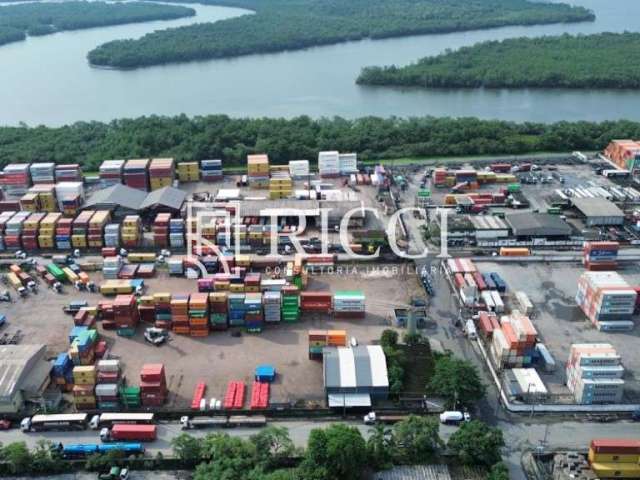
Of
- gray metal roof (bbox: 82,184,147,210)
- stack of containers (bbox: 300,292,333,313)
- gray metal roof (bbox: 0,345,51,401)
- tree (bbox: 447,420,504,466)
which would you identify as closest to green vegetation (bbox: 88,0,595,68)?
gray metal roof (bbox: 82,184,147,210)

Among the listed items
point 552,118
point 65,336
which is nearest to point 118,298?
point 65,336

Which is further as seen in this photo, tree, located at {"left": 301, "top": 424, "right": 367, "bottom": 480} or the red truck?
the red truck

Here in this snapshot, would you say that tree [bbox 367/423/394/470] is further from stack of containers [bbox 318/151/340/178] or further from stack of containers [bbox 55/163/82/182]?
stack of containers [bbox 55/163/82/182]

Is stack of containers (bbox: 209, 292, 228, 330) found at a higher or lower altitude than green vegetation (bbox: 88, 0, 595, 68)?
lower

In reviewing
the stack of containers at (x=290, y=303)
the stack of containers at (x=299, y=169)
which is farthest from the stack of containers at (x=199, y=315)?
the stack of containers at (x=299, y=169)

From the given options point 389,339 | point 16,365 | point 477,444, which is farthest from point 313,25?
point 477,444

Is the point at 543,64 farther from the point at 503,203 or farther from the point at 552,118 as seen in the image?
the point at 503,203

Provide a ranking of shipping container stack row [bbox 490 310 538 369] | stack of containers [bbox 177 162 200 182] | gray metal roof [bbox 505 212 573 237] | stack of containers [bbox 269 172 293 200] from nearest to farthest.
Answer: shipping container stack row [bbox 490 310 538 369]
gray metal roof [bbox 505 212 573 237]
stack of containers [bbox 269 172 293 200]
stack of containers [bbox 177 162 200 182]

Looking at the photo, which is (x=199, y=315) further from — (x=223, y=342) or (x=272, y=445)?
(x=272, y=445)
